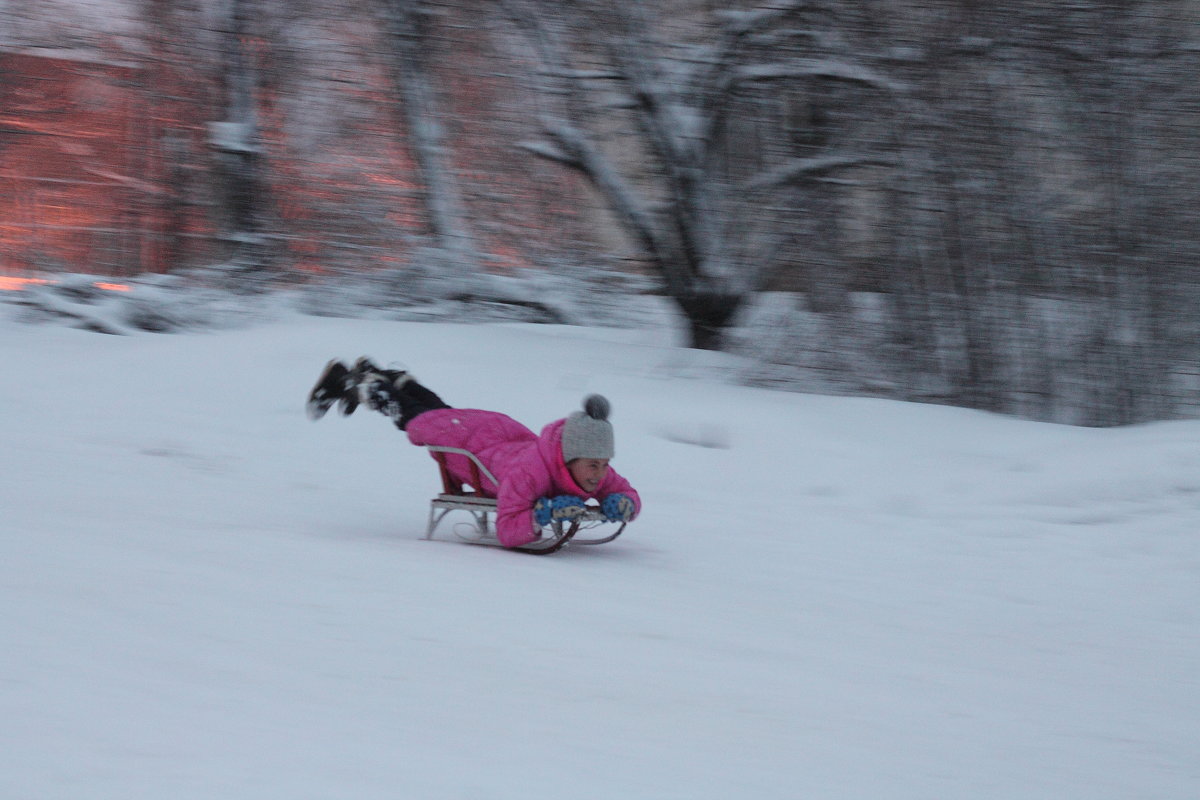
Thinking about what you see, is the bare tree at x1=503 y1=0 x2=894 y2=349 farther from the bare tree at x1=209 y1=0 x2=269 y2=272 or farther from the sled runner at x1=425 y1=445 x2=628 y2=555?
the sled runner at x1=425 y1=445 x2=628 y2=555

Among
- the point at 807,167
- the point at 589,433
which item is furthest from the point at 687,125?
the point at 589,433

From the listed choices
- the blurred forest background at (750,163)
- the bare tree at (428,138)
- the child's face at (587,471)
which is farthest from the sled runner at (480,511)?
the bare tree at (428,138)

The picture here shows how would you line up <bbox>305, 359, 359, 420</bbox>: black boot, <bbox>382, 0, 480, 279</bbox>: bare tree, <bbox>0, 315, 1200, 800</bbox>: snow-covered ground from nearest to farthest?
<bbox>0, 315, 1200, 800</bbox>: snow-covered ground → <bbox>305, 359, 359, 420</bbox>: black boot → <bbox>382, 0, 480, 279</bbox>: bare tree

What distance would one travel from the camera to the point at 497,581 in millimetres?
4176

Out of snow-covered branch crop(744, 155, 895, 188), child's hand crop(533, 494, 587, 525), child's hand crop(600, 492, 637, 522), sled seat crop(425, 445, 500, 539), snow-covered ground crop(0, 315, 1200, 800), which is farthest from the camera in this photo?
Answer: snow-covered branch crop(744, 155, 895, 188)

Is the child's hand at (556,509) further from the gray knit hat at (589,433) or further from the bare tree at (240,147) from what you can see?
the bare tree at (240,147)

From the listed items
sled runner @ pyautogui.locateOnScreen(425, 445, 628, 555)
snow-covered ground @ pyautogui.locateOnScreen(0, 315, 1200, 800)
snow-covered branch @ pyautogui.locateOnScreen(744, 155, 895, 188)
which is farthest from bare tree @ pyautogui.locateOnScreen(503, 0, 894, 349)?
sled runner @ pyautogui.locateOnScreen(425, 445, 628, 555)

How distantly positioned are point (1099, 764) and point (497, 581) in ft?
7.14

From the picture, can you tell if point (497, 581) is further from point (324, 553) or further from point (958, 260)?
point (958, 260)

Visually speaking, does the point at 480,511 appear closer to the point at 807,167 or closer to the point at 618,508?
the point at 618,508

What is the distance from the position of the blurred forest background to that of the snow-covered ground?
3.36 ft

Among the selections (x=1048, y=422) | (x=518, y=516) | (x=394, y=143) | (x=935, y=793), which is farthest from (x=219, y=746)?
→ (x=394, y=143)

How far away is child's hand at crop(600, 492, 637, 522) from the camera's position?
15.5ft

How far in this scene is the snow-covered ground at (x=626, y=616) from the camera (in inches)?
98.7
